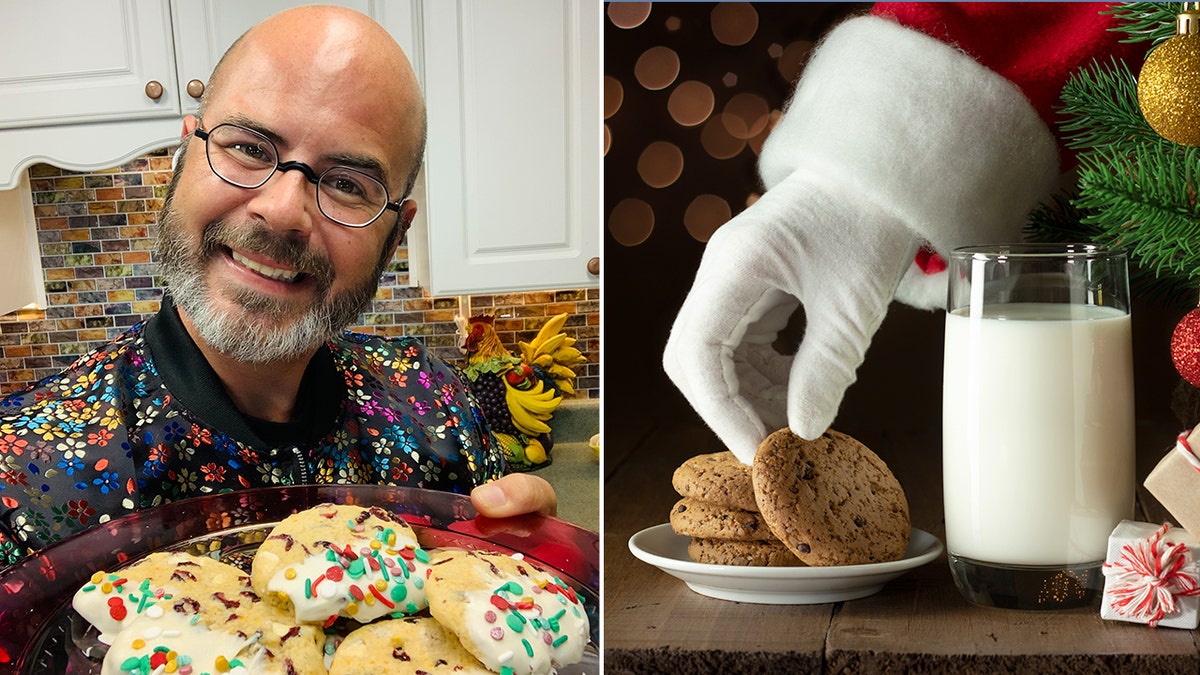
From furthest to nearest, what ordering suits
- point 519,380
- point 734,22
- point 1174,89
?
point 734,22 < point 519,380 < point 1174,89

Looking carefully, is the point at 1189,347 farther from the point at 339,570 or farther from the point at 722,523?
the point at 339,570

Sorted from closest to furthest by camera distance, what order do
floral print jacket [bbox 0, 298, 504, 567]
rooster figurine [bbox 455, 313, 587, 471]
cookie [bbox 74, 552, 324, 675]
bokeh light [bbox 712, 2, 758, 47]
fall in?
1. cookie [bbox 74, 552, 324, 675]
2. floral print jacket [bbox 0, 298, 504, 567]
3. rooster figurine [bbox 455, 313, 587, 471]
4. bokeh light [bbox 712, 2, 758, 47]

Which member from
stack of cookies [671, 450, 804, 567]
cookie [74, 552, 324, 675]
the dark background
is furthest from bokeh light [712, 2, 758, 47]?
cookie [74, 552, 324, 675]

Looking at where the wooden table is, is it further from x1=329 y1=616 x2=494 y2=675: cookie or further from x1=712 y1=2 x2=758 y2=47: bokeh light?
x1=712 y1=2 x2=758 y2=47: bokeh light

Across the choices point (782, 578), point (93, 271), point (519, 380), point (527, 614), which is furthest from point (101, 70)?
point (782, 578)

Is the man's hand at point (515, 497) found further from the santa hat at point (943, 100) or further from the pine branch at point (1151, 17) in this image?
the pine branch at point (1151, 17)

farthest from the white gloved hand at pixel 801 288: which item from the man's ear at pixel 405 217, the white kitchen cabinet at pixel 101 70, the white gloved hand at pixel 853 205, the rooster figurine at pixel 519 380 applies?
the white kitchen cabinet at pixel 101 70

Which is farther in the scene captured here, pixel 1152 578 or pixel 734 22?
pixel 734 22
